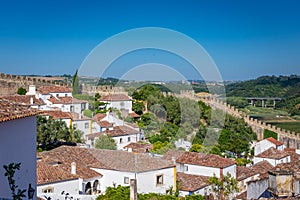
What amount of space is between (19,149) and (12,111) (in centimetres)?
41

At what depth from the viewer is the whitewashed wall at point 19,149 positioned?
12.7 ft

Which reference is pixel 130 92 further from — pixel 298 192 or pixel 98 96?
pixel 298 192

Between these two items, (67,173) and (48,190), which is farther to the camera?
(67,173)

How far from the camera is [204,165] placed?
10.6 metres

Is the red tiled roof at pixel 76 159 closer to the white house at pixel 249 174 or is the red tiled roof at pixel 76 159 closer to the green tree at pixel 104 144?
the green tree at pixel 104 144

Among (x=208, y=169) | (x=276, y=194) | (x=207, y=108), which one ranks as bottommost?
(x=208, y=169)

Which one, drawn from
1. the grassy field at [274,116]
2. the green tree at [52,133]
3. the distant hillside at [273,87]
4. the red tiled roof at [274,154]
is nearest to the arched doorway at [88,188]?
the green tree at [52,133]

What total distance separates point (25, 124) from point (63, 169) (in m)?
4.21

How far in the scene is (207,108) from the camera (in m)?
10.6

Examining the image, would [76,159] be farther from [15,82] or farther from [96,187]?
[15,82]

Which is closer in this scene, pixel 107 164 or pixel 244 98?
pixel 107 164

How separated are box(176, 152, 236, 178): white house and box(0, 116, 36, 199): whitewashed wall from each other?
650 centimetres

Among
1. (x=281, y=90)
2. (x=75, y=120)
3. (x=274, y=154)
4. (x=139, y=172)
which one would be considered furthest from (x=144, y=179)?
(x=281, y=90)

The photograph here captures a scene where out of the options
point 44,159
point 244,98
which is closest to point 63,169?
point 44,159
